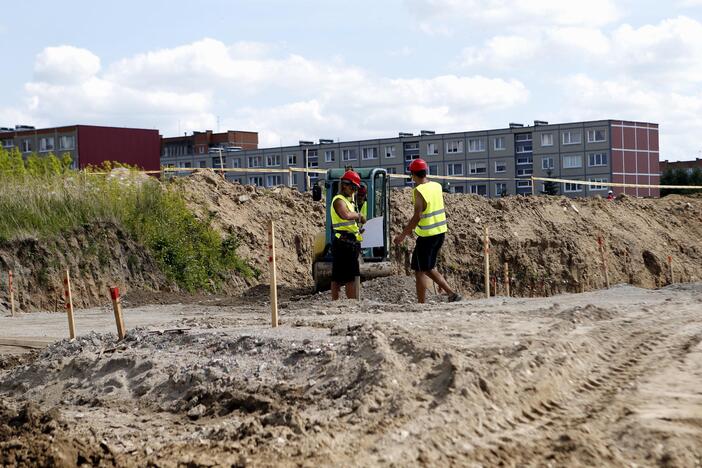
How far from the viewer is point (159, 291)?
22438 mm

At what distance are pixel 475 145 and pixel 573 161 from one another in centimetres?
798

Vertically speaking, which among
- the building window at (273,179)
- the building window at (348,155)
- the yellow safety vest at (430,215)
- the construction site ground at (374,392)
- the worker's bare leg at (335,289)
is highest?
the building window at (348,155)

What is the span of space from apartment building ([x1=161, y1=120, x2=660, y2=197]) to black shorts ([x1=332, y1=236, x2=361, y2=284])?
59421mm

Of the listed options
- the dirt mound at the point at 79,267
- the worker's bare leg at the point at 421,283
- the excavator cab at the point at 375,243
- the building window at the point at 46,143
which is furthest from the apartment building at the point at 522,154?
the worker's bare leg at the point at 421,283

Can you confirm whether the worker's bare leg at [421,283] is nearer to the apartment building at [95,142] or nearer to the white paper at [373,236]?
the white paper at [373,236]

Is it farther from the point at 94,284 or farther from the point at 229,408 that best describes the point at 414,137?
the point at 229,408

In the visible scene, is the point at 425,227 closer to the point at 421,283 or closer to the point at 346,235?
the point at 421,283

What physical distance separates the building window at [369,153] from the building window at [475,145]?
768 centimetres

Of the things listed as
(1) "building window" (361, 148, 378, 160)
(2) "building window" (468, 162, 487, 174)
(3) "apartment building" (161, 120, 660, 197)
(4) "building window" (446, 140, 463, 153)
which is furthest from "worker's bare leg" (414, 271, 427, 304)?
(1) "building window" (361, 148, 378, 160)

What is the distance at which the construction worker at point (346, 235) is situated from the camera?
48.3 ft

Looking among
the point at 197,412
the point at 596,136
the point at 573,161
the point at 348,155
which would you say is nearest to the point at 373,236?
the point at 197,412

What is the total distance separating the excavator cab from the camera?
18875 millimetres

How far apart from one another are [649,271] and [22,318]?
23.7 m

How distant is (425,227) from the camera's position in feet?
45.9
